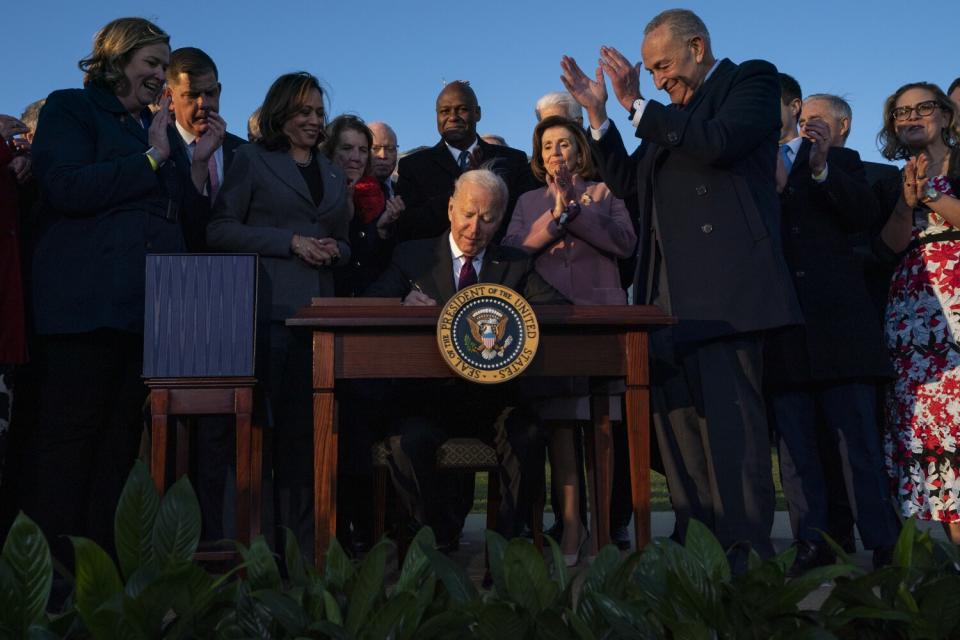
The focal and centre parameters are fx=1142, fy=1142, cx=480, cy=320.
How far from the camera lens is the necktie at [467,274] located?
14.2ft

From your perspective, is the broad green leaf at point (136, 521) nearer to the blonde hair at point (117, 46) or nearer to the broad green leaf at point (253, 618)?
the broad green leaf at point (253, 618)

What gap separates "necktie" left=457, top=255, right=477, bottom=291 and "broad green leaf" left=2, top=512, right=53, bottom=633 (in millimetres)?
2372

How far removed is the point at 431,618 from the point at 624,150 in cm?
239

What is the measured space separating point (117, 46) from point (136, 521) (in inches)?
90.8

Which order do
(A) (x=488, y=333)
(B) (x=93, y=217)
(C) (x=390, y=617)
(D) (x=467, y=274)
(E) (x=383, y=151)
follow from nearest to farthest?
(C) (x=390, y=617) < (A) (x=488, y=333) < (B) (x=93, y=217) < (D) (x=467, y=274) < (E) (x=383, y=151)

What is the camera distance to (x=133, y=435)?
4.08 meters

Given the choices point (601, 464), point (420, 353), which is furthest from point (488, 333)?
point (601, 464)

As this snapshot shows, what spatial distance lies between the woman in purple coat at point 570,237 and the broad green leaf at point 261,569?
91.6 inches

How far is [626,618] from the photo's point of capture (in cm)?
205

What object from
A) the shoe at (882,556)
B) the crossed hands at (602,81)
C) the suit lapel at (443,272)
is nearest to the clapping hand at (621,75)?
the crossed hands at (602,81)

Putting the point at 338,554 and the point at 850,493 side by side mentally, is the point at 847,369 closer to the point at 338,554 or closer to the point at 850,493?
the point at 850,493

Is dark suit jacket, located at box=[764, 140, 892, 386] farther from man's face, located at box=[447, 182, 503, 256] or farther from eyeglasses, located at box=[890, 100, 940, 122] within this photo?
man's face, located at box=[447, 182, 503, 256]

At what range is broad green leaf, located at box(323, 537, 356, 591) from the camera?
225cm

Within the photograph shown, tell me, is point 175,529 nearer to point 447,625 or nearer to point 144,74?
point 447,625
